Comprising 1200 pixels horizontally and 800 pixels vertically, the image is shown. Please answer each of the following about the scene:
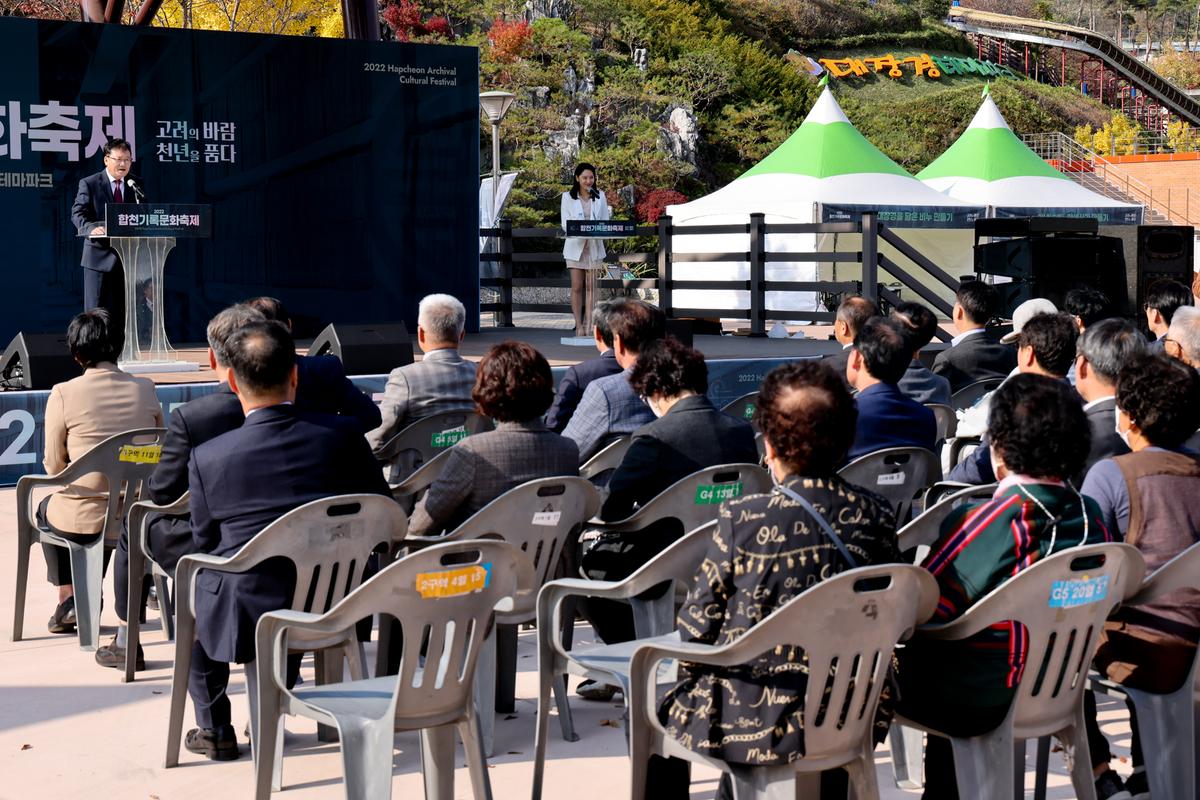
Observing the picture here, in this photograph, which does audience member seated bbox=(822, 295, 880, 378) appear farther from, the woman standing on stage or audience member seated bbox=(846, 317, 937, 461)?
the woman standing on stage

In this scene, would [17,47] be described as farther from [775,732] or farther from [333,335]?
[775,732]

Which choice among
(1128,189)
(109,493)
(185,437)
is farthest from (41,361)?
(1128,189)

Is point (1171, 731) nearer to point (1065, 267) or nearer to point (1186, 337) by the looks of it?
point (1186, 337)

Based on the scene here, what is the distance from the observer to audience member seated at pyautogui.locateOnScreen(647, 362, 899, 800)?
2307 mm

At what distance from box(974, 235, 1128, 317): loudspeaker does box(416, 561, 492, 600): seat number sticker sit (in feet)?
25.0

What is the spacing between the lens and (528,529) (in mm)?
3395

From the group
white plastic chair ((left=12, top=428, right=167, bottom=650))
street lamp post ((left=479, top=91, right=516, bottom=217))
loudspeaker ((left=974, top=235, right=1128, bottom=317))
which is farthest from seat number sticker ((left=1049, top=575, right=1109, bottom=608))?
street lamp post ((left=479, top=91, right=516, bottom=217))

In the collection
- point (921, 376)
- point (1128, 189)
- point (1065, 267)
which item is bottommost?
point (921, 376)

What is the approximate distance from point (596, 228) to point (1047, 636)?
9.22 m

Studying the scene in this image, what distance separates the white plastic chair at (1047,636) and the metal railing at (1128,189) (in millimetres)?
35380

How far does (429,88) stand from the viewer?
13.0 meters

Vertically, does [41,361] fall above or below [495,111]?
below

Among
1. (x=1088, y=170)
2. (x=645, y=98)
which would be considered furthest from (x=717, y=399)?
(x=1088, y=170)

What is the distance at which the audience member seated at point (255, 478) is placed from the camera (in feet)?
10.1
